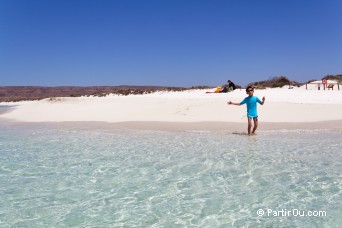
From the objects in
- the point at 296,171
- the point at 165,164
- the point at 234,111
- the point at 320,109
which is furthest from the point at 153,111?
the point at 296,171

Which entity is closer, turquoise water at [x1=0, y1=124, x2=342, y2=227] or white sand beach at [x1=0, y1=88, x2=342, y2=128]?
turquoise water at [x1=0, y1=124, x2=342, y2=227]

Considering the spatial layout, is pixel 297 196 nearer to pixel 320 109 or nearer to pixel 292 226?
pixel 292 226

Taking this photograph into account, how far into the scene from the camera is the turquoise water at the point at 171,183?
425cm

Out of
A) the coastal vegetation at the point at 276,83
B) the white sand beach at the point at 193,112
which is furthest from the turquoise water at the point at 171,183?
the coastal vegetation at the point at 276,83

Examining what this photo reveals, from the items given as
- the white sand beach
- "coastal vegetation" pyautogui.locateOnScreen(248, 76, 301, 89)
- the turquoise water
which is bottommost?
the turquoise water

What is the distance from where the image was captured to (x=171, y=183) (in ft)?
18.6

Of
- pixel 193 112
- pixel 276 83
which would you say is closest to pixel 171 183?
pixel 193 112

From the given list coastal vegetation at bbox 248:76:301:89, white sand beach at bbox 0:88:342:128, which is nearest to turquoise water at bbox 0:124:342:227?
white sand beach at bbox 0:88:342:128

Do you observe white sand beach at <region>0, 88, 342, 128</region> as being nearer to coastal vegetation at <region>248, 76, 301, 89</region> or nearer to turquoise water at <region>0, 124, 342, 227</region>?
turquoise water at <region>0, 124, 342, 227</region>

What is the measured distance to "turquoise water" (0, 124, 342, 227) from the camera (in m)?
4.25

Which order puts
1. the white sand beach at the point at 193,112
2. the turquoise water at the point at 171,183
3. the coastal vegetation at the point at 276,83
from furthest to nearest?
1. the coastal vegetation at the point at 276,83
2. the white sand beach at the point at 193,112
3. the turquoise water at the point at 171,183

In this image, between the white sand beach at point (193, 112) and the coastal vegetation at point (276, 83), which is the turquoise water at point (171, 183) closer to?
the white sand beach at point (193, 112)

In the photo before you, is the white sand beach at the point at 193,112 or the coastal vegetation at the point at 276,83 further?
the coastal vegetation at the point at 276,83

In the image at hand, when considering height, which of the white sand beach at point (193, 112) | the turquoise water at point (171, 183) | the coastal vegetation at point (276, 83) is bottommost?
the turquoise water at point (171, 183)
